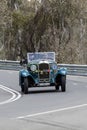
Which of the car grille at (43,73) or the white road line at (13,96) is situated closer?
the white road line at (13,96)

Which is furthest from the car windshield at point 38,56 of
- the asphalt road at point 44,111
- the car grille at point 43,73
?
the asphalt road at point 44,111

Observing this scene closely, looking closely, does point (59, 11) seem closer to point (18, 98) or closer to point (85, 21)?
point (85, 21)

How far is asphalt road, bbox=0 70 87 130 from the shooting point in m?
11.0

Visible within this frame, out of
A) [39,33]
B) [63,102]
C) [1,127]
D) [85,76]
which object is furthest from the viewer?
[39,33]

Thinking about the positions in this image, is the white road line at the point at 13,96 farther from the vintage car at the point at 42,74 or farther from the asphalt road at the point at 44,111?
the vintage car at the point at 42,74

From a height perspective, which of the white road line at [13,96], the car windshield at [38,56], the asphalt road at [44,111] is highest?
the car windshield at [38,56]

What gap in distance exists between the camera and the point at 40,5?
4966 cm

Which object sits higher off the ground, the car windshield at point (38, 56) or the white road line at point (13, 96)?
the car windshield at point (38, 56)

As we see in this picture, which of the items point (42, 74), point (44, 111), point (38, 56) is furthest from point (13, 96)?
point (44, 111)

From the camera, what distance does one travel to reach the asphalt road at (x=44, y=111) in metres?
11.0

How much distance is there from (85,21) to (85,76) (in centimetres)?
1849

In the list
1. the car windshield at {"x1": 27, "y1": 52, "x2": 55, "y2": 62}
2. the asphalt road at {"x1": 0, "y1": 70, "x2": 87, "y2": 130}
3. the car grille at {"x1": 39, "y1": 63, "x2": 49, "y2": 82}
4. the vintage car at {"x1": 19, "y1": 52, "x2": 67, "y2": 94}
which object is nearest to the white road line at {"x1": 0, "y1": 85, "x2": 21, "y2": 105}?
the asphalt road at {"x1": 0, "y1": 70, "x2": 87, "y2": 130}

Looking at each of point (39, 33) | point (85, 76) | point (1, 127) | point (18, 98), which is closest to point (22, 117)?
point (1, 127)

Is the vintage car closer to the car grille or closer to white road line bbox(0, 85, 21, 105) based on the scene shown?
the car grille
